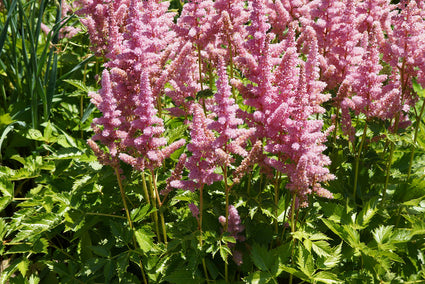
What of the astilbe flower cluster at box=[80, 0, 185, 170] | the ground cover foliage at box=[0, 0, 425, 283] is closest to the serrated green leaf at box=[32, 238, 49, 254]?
the ground cover foliage at box=[0, 0, 425, 283]

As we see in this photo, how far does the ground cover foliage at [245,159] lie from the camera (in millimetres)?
2312

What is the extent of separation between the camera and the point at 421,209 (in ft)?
10.1

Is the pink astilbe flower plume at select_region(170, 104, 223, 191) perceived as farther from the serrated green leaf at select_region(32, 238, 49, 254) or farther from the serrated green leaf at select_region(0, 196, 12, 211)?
the serrated green leaf at select_region(0, 196, 12, 211)

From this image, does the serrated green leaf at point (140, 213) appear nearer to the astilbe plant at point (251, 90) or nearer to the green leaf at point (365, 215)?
the astilbe plant at point (251, 90)

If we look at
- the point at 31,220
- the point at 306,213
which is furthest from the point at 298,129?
the point at 31,220

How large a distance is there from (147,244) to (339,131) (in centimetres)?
170

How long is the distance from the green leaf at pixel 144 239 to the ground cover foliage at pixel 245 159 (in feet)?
0.05

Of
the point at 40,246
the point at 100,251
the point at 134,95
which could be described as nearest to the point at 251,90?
the point at 134,95

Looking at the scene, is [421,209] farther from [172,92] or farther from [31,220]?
[31,220]

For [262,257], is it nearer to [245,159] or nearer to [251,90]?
[245,159]

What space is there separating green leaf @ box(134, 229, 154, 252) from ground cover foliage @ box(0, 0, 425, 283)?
14 millimetres

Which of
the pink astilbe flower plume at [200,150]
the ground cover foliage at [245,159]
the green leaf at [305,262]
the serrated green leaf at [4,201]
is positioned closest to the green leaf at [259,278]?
the ground cover foliage at [245,159]

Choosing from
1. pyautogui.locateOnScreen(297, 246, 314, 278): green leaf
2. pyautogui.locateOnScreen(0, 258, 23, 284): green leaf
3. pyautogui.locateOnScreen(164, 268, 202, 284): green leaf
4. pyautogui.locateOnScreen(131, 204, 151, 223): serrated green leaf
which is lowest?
pyautogui.locateOnScreen(0, 258, 23, 284): green leaf

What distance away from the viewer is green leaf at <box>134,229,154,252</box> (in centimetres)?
261
